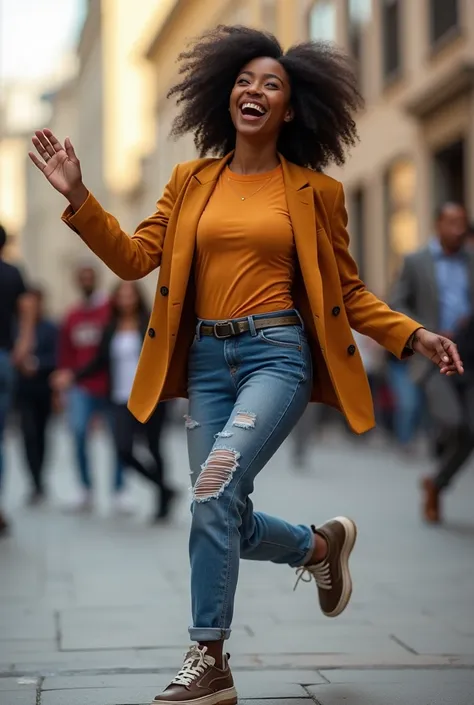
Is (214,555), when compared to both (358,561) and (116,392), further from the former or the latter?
(116,392)

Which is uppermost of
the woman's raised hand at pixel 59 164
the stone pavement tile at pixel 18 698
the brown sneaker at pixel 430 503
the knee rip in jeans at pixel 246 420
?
the woman's raised hand at pixel 59 164

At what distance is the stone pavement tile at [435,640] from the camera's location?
17.0 feet

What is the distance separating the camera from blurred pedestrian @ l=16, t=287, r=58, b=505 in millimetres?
11406

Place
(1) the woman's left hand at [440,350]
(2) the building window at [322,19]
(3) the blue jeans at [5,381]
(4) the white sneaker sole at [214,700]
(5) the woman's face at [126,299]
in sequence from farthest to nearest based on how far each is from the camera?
(2) the building window at [322,19] < (5) the woman's face at [126,299] < (3) the blue jeans at [5,381] < (1) the woman's left hand at [440,350] < (4) the white sneaker sole at [214,700]

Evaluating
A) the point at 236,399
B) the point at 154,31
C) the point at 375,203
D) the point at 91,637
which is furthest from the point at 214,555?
the point at 154,31

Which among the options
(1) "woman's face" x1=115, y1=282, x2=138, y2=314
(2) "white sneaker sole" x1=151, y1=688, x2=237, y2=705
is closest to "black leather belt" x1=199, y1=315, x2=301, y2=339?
(2) "white sneaker sole" x1=151, y1=688, x2=237, y2=705

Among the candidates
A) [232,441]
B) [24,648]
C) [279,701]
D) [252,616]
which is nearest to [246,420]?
[232,441]

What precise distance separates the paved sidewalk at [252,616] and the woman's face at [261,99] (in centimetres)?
175

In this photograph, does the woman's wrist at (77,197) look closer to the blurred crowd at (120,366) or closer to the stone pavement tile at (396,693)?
the stone pavement tile at (396,693)

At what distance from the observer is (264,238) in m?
4.43

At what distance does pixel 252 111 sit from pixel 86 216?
27.3 inches

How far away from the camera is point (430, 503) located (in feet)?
29.4

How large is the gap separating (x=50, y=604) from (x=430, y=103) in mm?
14030

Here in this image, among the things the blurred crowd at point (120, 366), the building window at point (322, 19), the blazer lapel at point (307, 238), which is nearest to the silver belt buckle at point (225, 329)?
the blazer lapel at point (307, 238)
